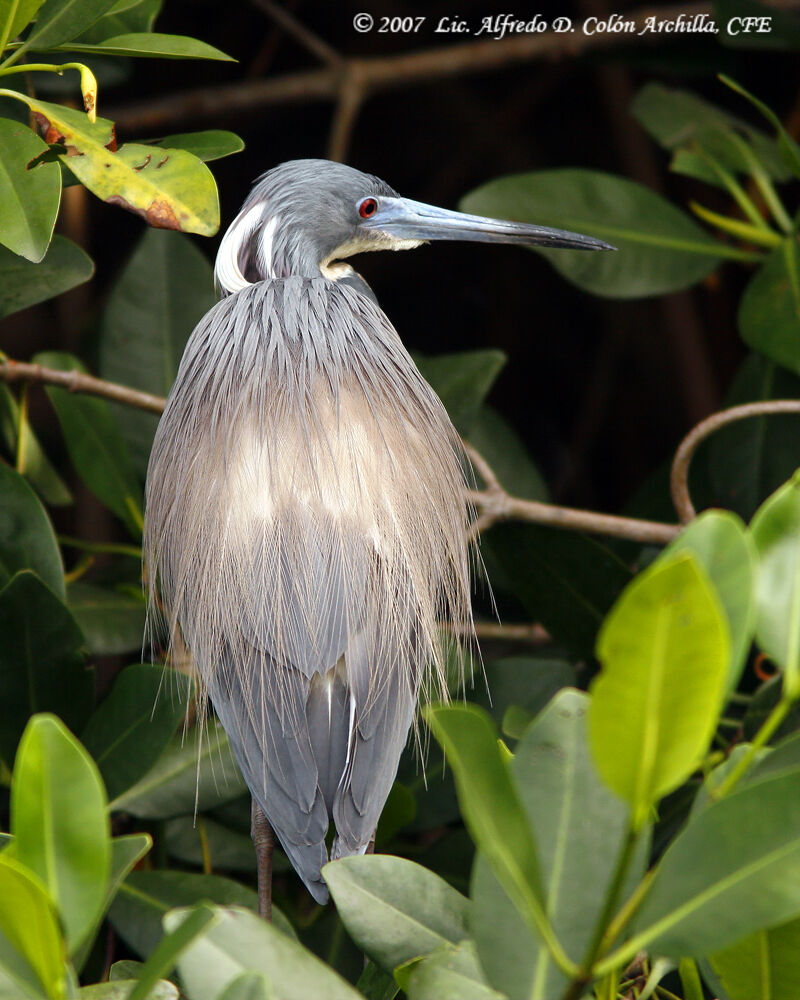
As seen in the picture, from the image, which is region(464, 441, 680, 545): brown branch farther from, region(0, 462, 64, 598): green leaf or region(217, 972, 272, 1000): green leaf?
region(217, 972, 272, 1000): green leaf

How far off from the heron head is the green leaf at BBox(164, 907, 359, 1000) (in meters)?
0.78

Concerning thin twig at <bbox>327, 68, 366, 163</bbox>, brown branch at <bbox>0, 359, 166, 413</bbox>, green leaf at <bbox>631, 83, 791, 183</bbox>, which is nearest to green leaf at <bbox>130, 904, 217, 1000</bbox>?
brown branch at <bbox>0, 359, 166, 413</bbox>

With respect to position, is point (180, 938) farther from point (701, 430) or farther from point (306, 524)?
point (701, 430)

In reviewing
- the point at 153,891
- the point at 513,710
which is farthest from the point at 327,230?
the point at 153,891

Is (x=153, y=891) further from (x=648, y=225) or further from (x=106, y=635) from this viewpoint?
(x=648, y=225)

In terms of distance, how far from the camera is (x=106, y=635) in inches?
46.4

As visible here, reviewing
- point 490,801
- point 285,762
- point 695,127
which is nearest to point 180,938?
point 490,801

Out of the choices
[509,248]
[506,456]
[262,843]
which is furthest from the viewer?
[509,248]

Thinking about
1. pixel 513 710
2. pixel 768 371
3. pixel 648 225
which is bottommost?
pixel 513 710

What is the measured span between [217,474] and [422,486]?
0.20 m

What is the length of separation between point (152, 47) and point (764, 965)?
0.80m

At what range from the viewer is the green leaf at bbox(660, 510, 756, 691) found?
406 mm

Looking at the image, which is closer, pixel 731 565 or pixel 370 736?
pixel 731 565

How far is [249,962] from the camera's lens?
50 centimetres
